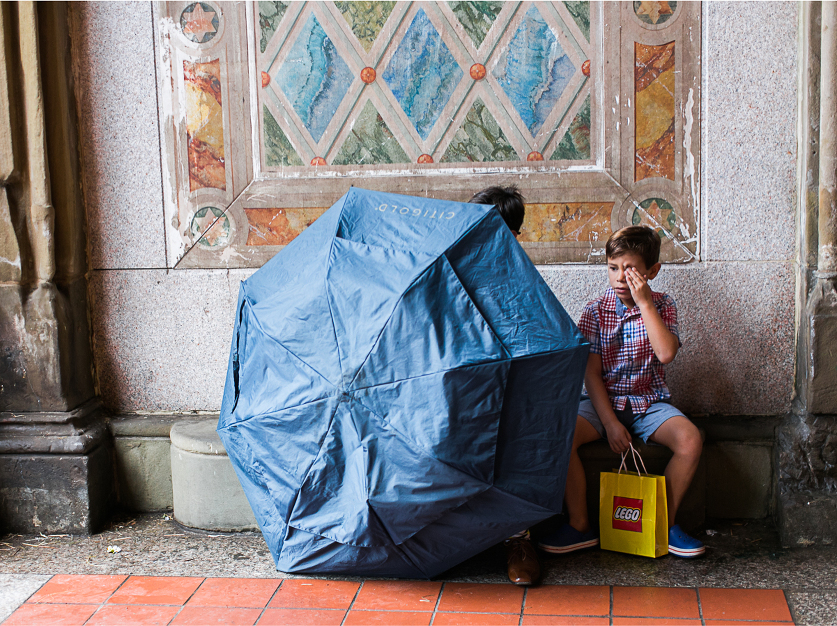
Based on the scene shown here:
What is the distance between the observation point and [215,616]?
2660 mm

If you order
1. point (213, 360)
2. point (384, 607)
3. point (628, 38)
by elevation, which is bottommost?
point (384, 607)

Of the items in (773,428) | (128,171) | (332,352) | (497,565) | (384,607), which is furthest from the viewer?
(128,171)

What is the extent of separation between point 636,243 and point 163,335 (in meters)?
2.32

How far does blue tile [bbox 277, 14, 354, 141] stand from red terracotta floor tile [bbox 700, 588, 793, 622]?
8.57 feet

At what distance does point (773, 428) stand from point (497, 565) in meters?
1.43

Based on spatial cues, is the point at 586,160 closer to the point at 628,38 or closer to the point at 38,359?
the point at 628,38

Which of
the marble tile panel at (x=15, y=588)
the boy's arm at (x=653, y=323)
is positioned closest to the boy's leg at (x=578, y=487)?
the boy's arm at (x=653, y=323)

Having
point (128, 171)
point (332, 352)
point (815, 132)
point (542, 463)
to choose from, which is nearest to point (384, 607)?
point (542, 463)

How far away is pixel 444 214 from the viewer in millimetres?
2736

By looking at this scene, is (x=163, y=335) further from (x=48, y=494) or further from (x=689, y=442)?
(x=689, y=442)

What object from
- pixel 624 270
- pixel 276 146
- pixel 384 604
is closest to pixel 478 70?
pixel 276 146

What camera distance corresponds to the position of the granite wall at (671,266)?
3.28 meters

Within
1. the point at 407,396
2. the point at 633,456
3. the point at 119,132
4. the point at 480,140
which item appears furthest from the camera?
the point at 119,132

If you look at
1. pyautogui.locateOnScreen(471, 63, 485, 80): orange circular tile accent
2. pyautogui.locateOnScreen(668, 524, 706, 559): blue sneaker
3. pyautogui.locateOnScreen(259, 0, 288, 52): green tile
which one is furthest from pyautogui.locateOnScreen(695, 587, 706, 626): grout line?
pyautogui.locateOnScreen(259, 0, 288, 52): green tile
